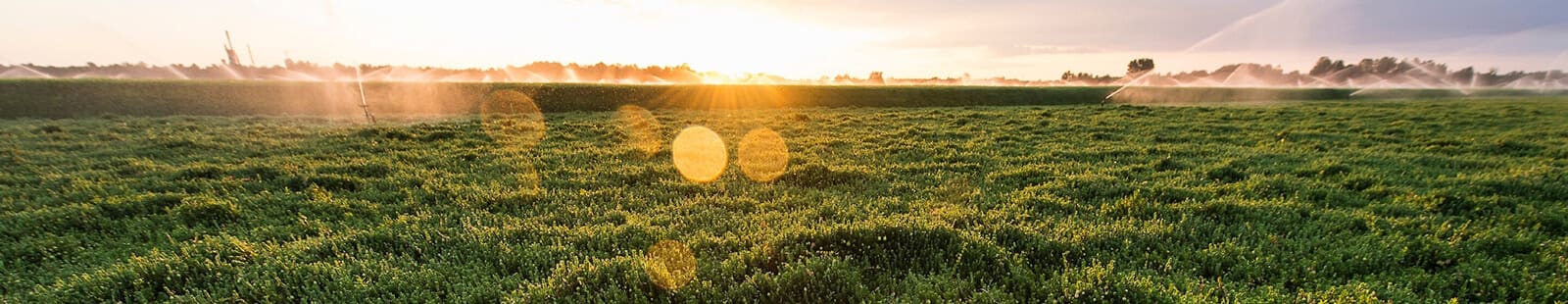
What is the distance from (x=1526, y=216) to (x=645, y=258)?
9.47 m

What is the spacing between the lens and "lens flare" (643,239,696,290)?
433cm

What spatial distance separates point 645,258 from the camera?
187 inches

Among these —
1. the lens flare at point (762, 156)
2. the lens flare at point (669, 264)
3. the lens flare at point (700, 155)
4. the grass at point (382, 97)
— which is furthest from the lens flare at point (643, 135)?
the grass at point (382, 97)

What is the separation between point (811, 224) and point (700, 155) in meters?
5.74

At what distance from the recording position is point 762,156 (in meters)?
10.9

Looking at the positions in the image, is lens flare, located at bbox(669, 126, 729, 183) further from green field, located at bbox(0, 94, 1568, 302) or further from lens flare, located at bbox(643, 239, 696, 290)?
lens flare, located at bbox(643, 239, 696, 290)

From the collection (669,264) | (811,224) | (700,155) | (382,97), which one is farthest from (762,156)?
(382,97)

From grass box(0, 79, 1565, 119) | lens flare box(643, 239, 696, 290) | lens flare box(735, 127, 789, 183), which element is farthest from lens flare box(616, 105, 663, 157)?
grass box(0, 79, 1565, 119)

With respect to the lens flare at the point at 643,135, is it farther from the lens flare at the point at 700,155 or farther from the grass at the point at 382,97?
the grass at the point at 382,97

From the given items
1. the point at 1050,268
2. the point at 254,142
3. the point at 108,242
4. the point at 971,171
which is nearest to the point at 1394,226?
the point at 1050,268

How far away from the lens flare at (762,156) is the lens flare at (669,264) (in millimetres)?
3356

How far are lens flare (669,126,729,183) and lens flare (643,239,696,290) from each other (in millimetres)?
3216

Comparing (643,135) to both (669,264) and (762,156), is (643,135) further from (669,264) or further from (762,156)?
(669,264)

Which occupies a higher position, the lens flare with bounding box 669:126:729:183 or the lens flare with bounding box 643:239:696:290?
the lens flare with bounding box 643:239:696:290
